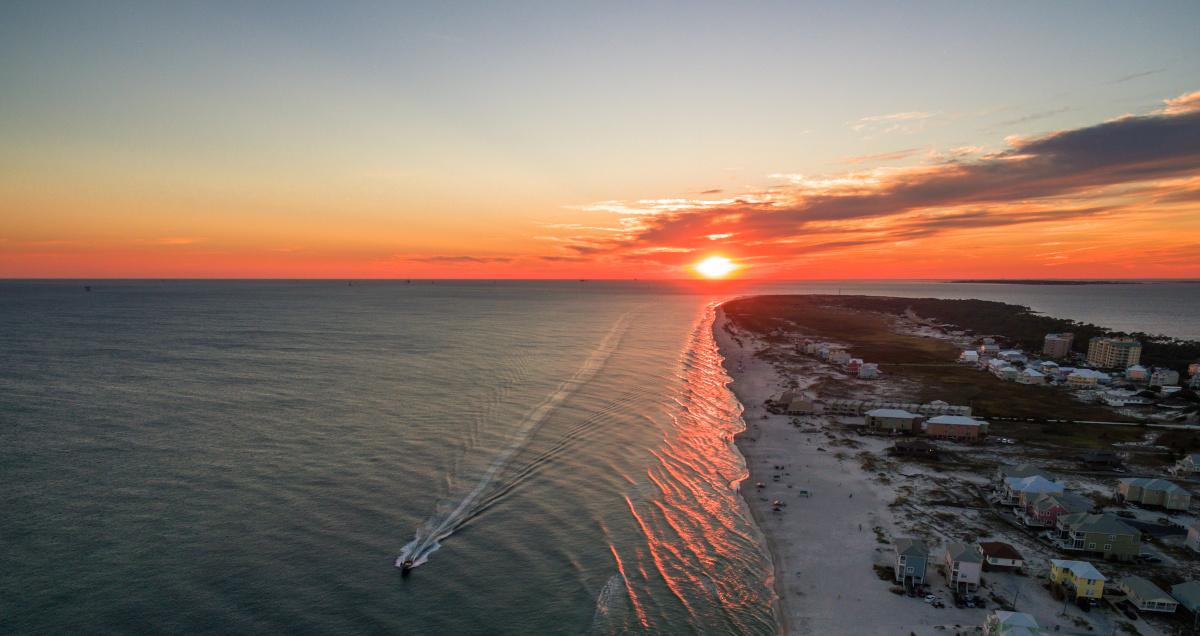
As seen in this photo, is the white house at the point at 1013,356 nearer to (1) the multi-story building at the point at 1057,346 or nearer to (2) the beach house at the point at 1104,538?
(1) the multi-story building at the point at 1057,346

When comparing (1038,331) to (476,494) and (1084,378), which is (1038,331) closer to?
(1084,378)

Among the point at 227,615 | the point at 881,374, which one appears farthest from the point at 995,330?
the point at 227,615

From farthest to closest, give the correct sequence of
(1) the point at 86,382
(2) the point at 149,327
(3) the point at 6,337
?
(2) the point at 149,327
(3) the point at 6,337
(1) the point at 86,382

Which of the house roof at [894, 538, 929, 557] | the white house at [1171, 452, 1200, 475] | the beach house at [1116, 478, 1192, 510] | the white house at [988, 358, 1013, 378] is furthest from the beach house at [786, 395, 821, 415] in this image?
the white house at [988, 358, 1013, 378]

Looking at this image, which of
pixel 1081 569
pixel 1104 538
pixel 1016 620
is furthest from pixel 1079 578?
pixel 1016 620

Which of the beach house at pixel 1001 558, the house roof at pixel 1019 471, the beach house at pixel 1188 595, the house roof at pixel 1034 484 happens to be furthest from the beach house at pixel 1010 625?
the house roof at pixel 1019 471

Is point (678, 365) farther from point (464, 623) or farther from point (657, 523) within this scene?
point (464, 623)

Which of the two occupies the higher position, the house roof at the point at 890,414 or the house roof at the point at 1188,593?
the house roof at the point at 890,414
